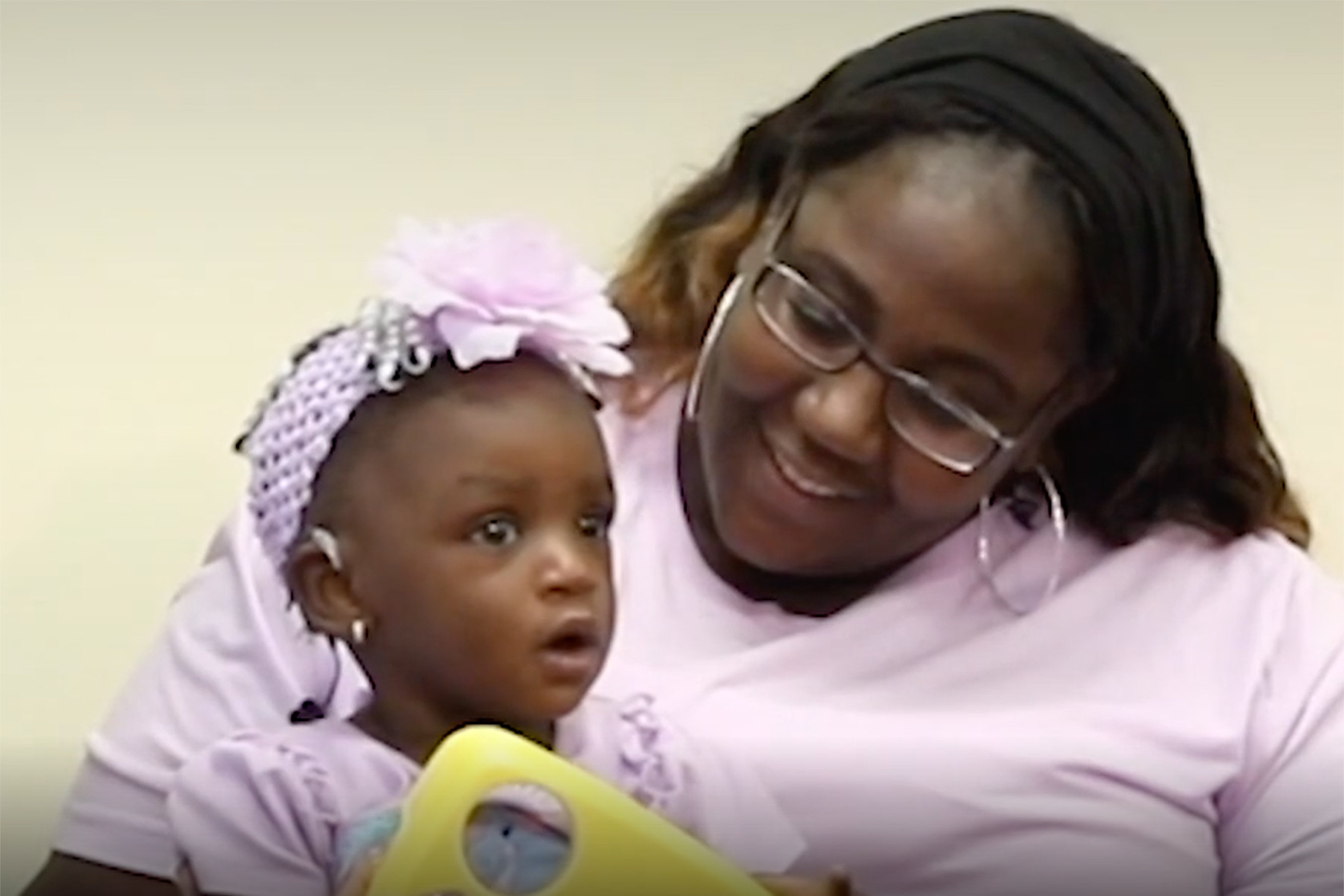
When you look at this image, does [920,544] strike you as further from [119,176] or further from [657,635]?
[119,176]

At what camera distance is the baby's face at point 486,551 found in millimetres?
838

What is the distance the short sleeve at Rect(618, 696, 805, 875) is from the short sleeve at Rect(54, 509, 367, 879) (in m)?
0.12

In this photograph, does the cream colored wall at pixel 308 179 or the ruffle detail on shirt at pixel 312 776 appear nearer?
the ruffle detail on shirt at pixel 312 776

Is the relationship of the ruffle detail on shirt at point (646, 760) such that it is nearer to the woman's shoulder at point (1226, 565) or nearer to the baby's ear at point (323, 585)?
the baby's ear at point (323, 585)

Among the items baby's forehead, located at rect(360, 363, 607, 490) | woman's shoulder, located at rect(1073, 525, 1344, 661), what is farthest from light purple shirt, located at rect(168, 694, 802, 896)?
woman's shoulder, located at rect(1073, 525, 1344, 661)

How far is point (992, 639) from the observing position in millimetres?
1039

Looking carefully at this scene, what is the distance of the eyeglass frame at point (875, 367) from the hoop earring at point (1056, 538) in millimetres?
45

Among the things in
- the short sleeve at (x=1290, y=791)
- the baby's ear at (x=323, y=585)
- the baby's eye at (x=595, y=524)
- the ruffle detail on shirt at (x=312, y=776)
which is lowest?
the short sleeve at (x=1290, y=791)

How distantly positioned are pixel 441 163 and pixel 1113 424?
1.32 feet

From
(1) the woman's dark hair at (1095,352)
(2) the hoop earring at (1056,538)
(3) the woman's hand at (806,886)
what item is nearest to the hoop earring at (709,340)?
(1) the woman's dark hair at (1095,352)

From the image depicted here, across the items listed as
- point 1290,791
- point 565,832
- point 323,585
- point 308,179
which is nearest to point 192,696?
point 323,585

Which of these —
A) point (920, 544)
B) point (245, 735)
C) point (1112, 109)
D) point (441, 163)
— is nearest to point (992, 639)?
point (920, 544)

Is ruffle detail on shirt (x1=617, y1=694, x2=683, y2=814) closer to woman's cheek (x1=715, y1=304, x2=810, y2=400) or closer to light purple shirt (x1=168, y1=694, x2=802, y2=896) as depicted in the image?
light purple shirt (x1=168, y1=694, x2=802, y2=896)

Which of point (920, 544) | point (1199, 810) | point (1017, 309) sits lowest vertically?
point (1199, 810)
